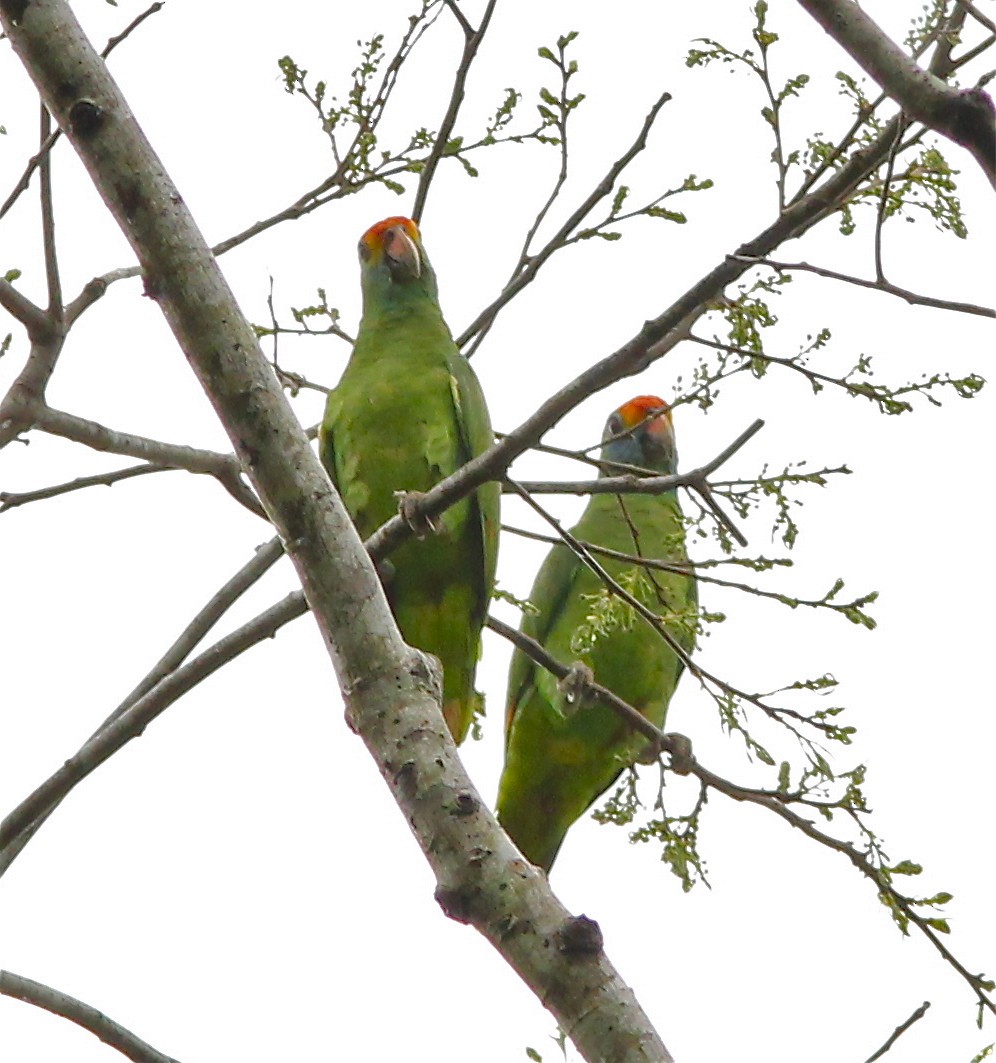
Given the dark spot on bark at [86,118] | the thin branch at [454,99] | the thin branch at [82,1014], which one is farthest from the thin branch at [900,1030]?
the thin branch at [454,99]

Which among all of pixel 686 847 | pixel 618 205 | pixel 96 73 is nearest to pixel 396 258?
pixel 618 205

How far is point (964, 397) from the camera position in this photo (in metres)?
2.71

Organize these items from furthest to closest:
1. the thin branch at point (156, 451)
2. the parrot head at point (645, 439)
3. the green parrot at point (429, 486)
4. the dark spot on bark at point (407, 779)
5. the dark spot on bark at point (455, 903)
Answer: the parrot head at point (645, 439), the green parrot at point (429, 486), the thin branch at point (156, 451), the dark spot on bark at point (407, 779), the dark spot on bark at point (455, 903)

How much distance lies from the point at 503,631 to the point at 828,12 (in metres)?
2.26

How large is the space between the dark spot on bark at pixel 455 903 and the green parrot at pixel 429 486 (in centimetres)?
226

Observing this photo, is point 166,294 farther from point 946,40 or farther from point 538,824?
point 538,824

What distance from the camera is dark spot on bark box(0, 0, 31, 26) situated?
200 cm

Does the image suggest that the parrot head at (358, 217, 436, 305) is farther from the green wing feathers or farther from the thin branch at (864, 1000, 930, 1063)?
the thin branch at (864, 1000, 930, 1063)

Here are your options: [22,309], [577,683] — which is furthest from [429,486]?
[22,309]

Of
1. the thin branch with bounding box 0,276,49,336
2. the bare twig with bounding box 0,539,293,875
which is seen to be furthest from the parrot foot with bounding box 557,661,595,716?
the thin branch with bounding box 0,276,49,336

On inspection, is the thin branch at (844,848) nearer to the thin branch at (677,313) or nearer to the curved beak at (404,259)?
the thin branch at (677,313)

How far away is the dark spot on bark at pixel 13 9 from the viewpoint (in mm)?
2004

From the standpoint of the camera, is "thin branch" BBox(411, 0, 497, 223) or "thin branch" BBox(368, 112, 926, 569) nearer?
"thin branch" BBox(368, 112, 926, 569)

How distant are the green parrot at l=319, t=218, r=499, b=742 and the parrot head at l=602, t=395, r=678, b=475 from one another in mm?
1591
